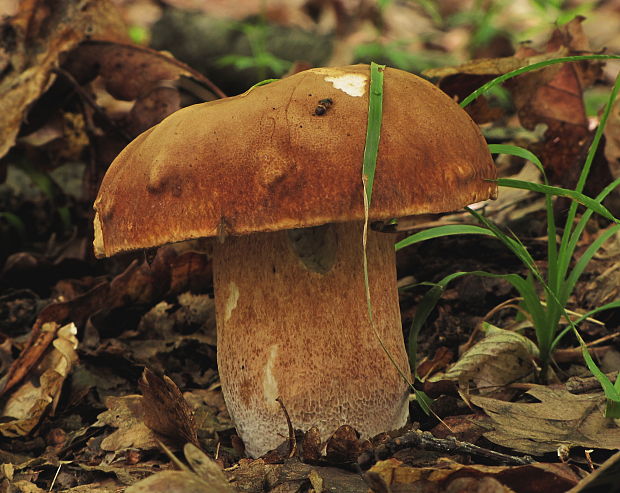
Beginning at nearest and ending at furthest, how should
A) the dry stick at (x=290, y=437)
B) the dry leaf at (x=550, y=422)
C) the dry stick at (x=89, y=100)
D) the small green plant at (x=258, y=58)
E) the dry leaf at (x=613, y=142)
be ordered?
the dry leaf at (x=550, y=422) < the dry stick at (x=290, y=437) < the dry leaf at (x=613, y=142) < the dry stick at (x=89, y=100) < the small green plant at (x=258, y=58)

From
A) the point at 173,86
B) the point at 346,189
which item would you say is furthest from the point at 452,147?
the point at 173,86

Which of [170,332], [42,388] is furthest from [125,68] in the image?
[42,388]

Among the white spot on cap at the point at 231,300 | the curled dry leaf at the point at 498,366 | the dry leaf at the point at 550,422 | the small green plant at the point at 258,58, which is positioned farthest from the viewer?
the small green plant at the point at 258,58

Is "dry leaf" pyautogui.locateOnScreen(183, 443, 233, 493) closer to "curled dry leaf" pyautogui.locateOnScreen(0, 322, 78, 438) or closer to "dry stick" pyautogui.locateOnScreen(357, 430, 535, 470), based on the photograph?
"dry stick" pyautogui.locateOnScreen(357, 430, 535, 470)

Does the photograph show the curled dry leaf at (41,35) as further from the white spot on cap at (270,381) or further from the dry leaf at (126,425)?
the white spot on cap at (270,381)

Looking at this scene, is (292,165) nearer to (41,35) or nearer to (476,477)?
(476,477)

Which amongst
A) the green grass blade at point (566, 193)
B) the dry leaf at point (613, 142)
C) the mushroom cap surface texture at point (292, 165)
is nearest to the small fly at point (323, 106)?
the mushroom cap surface texture at point (292, 165)
